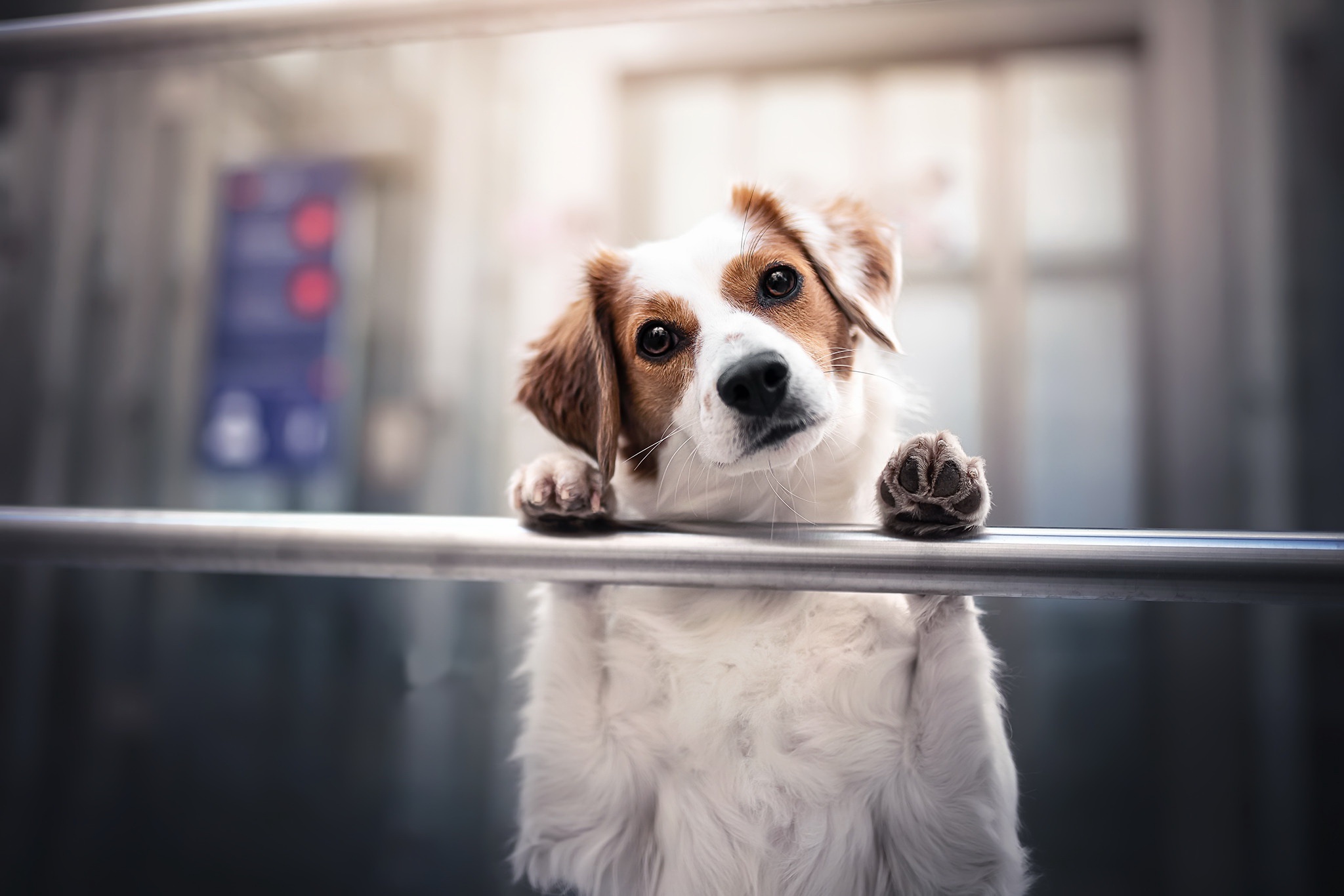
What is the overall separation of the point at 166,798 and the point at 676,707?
5.72 feet

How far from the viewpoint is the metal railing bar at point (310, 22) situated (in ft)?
1.84

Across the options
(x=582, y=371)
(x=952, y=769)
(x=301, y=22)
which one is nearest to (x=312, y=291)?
(x=301, y=22)

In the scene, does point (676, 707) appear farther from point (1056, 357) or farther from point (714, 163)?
point (1056, 357)

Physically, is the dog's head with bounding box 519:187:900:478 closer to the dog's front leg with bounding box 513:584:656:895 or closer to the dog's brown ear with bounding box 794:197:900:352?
the dog's brown ear with bounding box 794:197:900:352

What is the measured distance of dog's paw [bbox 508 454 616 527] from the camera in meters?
0.50

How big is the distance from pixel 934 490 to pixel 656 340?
28 centimetres

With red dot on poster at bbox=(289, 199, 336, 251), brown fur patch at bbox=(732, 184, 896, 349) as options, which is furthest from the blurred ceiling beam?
red dot on poster at bbox=(289, 199, 336, 251)

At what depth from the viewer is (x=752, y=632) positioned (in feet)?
1.85

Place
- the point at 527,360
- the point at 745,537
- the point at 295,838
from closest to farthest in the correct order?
Result: 1. the point at 745,537
2. the point at 527,360
3. the point at 295,838

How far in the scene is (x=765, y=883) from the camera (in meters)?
0.52

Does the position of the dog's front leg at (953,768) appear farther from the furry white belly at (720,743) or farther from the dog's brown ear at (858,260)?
the dog's brown ear at (858,260)

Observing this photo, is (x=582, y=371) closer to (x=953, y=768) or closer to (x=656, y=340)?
(x=656, y=340)

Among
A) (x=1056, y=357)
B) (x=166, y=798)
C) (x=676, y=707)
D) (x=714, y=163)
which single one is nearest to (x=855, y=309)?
(x=676, y=707)

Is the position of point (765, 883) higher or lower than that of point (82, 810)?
higher
